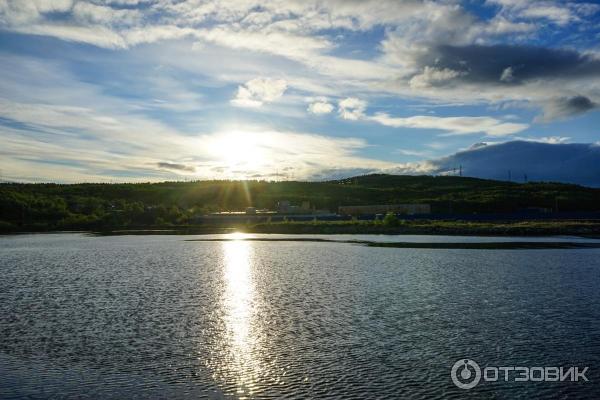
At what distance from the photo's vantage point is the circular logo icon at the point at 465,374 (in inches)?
830

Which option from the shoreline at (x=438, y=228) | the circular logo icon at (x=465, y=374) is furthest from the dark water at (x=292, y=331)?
the shoreline at (x=438, y=228)

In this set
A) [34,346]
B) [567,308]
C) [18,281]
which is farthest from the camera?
[18,281]

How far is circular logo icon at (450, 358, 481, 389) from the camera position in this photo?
21.1 m

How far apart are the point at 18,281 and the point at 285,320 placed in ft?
104

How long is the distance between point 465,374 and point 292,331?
1063 cm

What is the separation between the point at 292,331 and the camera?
30000 millimetres

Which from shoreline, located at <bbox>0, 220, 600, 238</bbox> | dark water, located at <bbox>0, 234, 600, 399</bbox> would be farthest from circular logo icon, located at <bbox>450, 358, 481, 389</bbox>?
shoreline, located at <bbox>0, 220, 600, 238</bbox>

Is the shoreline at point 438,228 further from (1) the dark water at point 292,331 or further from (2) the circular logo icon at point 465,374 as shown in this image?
(2) the circular logo icon at point 465,374

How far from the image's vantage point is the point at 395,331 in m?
29.3

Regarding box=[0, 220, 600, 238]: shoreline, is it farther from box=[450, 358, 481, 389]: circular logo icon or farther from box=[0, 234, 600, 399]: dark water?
box=[450, 358, 481, 389]: circular logo icon

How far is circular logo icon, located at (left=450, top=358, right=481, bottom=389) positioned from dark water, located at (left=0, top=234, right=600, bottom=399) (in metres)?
0.35

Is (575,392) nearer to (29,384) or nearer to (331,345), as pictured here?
(331,345)

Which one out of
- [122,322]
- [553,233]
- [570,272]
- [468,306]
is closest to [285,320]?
[122,322]

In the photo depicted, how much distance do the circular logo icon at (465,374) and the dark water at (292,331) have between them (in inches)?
13.8
